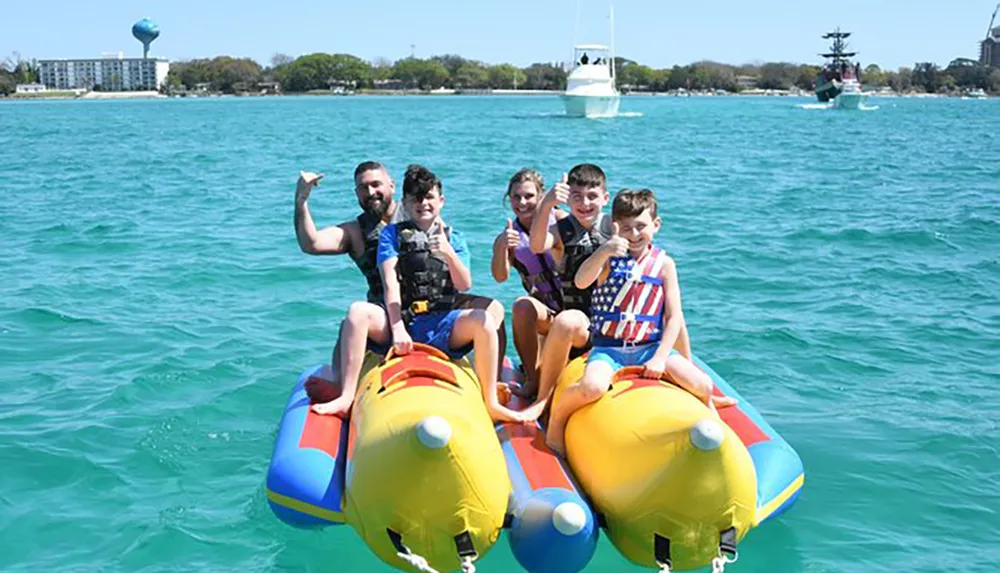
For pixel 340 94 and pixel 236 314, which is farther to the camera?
pixel 340 94

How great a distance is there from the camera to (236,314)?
8445 mm

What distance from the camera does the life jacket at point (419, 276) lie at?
14.4ft

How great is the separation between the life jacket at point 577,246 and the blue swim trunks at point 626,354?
40 cm

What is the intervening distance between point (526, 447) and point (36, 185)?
620 inches

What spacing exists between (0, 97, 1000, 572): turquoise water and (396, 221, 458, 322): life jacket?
107 cm

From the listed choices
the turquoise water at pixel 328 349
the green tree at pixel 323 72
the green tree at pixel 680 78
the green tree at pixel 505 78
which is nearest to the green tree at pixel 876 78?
the green tree at pixel 680 78

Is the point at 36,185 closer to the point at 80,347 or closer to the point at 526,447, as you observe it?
the point at 80,347

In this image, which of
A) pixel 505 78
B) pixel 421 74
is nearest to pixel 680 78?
pixel 505 78

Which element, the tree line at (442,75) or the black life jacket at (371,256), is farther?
the tree line at (442,75)

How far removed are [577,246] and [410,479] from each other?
160 centimetres

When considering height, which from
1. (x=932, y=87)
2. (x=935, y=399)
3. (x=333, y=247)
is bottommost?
(x=935, y=399)

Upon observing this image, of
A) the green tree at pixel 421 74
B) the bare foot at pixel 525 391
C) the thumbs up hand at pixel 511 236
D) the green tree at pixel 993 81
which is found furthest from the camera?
the green tree at pixel 421 74

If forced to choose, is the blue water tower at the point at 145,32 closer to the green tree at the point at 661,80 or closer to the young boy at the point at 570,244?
the green tree at the point at 661,80

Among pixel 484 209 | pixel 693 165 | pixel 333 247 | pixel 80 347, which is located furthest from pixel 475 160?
pixel 333 247
